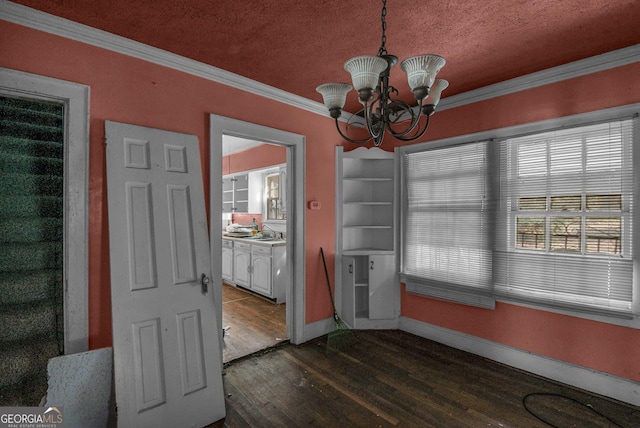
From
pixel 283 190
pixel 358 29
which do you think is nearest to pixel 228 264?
pixel 283 190

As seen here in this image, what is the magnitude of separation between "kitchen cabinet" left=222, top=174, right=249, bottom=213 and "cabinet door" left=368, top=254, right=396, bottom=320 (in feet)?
11.5

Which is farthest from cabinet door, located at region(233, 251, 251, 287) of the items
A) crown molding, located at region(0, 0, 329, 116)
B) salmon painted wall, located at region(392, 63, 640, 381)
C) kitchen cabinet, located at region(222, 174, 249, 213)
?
salmon painted wall, located at region(392, 63, 640, 381)

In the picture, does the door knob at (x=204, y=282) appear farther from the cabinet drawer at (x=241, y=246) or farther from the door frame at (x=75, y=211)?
the cabinet drawer at (x=241, y=246)

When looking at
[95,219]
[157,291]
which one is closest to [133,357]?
[157,291]

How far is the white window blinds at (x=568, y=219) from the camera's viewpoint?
2428 millimetres

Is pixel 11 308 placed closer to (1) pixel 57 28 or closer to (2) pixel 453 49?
(1) pixel 57 28

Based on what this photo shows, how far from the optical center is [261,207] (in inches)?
242

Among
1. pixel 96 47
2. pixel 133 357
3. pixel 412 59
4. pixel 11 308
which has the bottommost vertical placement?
pixel 133 357

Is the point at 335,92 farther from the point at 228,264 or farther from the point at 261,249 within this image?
the point at 228,264

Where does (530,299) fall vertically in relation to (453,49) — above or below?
below

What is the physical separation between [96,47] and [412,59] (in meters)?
2.19

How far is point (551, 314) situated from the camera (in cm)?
276

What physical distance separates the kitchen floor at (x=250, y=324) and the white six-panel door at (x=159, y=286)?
2.85ft

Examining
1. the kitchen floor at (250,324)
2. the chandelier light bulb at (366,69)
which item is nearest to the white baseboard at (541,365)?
the kitchen floor at (250,324)
